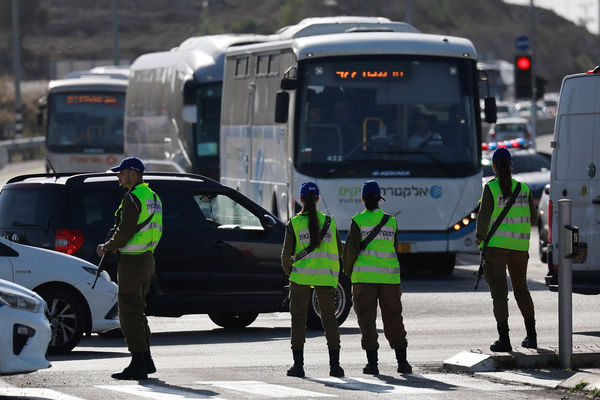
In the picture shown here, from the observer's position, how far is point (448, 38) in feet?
76.2

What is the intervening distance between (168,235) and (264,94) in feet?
31.8

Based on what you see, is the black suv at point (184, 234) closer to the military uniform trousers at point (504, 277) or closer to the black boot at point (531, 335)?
the military uniform trousers at point (504, 277)

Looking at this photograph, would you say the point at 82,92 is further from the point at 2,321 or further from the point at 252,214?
the point at 2,321

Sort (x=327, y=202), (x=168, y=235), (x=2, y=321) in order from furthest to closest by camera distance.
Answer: (x=327, y=202)
(x=168, y=235)
(x=2, y=321)

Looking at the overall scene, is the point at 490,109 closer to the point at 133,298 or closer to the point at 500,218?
the point at 500,218

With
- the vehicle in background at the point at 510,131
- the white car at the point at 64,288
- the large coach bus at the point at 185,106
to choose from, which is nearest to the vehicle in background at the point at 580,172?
the white car at the point at 64,288

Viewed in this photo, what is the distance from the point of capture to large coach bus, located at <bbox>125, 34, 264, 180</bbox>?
107ft

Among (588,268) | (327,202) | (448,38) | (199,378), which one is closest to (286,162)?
(327,202)

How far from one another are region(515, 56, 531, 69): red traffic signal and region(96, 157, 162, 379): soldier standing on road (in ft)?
80.9

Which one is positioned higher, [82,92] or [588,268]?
[82,92]

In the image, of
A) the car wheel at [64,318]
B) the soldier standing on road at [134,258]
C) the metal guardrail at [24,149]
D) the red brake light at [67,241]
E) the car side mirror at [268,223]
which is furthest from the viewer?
the metal guardrail at [24,149]

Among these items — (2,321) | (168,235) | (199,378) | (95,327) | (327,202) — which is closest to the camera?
(2,321)

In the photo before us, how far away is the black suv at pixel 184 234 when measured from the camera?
1596cm

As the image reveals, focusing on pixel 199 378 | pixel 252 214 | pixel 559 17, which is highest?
pixel 559 17
